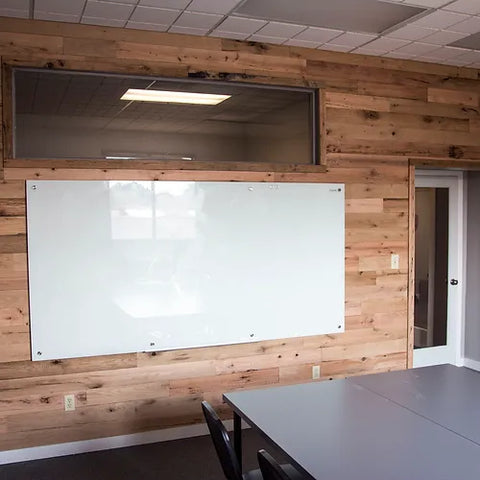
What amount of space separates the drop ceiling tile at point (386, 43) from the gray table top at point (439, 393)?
236 cm

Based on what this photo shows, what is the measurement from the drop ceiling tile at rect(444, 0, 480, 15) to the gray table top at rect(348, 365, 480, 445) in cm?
220

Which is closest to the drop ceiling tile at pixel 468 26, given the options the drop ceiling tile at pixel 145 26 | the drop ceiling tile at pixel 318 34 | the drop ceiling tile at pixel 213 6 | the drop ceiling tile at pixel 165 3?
the drop ceiling tile at pixel 318 34

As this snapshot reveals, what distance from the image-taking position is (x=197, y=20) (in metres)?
3.50

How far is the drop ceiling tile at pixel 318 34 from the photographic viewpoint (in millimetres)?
3740

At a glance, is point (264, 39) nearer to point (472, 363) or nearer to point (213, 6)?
point (213, 6)

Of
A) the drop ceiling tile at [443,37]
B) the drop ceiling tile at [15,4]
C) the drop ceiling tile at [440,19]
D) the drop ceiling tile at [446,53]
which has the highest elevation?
the drop ceiling tile at [446,53]

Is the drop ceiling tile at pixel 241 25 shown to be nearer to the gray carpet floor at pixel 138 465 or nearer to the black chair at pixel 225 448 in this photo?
the black chair at pixel 225 448

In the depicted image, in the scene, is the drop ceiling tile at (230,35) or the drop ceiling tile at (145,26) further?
the drop ceiling tile at (230,35)

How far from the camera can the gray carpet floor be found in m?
3.36

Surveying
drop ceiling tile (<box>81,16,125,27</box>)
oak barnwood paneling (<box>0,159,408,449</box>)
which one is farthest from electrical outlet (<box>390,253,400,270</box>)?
drop ceiling tile (<box>81,16,125,27</box>)

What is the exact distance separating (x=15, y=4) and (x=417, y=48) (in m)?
2.89

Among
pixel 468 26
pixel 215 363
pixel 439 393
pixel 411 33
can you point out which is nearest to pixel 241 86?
pixel 411 33

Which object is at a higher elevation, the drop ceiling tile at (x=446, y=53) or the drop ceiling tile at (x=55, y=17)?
the drop ceiling tile at (x=446, y=53)

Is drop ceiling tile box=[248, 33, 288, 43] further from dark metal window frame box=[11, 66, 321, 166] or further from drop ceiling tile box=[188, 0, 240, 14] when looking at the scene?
drop ceiling tile box=[188, 0, 240, 14]
